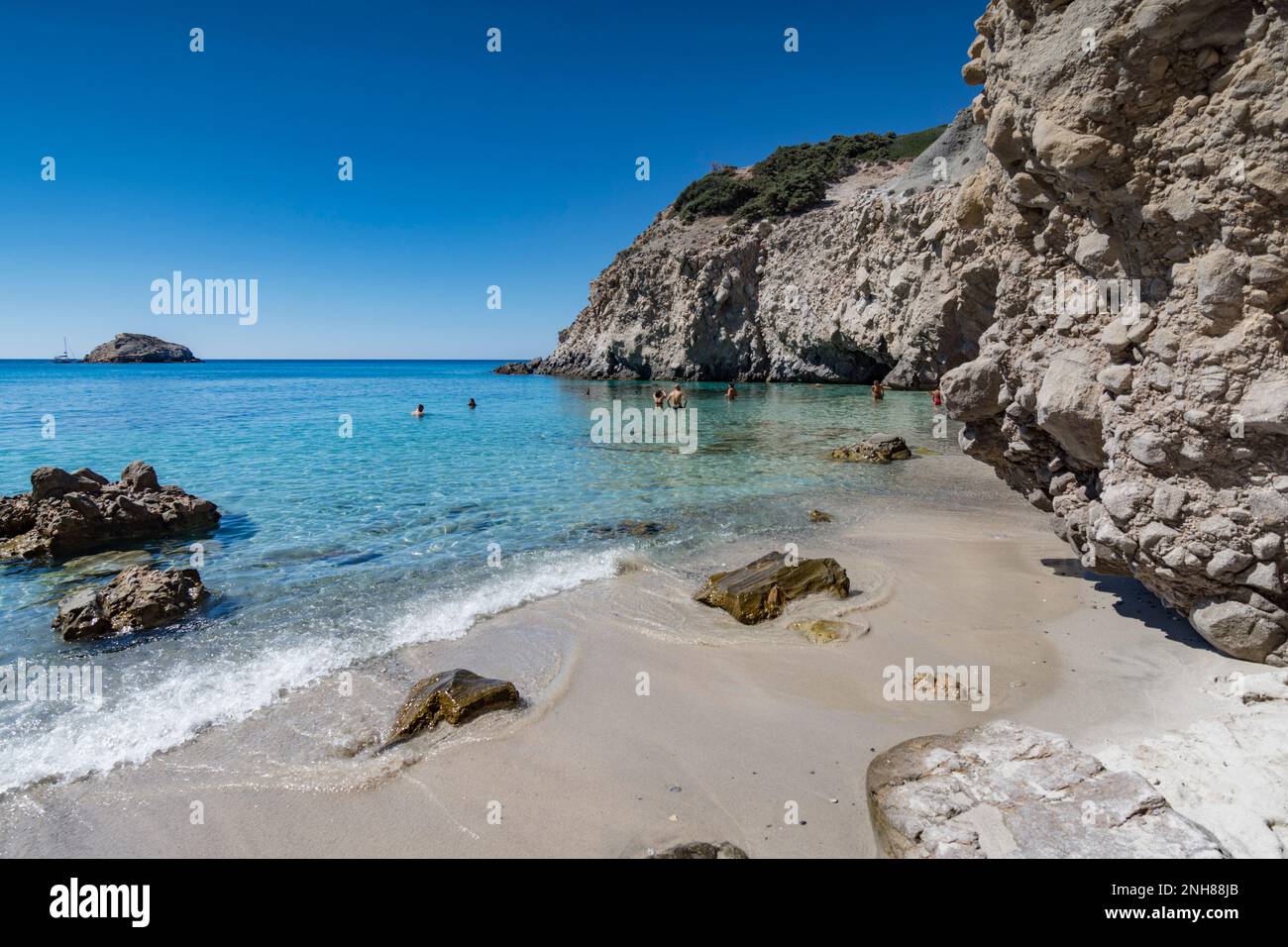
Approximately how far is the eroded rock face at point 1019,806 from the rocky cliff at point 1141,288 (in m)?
2.31

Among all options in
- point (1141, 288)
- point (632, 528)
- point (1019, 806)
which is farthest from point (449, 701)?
point (1141, 288)

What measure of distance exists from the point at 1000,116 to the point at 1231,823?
611 centimetres

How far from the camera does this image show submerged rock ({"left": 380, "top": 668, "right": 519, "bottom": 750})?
5219 mm

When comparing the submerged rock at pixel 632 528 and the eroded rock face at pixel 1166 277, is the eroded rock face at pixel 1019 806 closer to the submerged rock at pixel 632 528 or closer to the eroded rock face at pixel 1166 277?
the eroded rock face at pixel 1166 277

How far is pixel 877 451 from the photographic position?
727 inches

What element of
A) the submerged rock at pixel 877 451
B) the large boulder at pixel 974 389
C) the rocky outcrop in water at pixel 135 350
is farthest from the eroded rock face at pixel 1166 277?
the rocky outcrop in water at pixel 135 350

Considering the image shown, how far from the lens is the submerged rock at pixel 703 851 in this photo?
3508 millimetres

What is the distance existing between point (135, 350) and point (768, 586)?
203 m

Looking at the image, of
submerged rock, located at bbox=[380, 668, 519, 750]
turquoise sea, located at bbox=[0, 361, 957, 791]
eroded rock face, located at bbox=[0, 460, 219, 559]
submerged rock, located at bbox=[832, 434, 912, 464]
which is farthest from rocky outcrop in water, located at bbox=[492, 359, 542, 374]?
submerged rock, located at bbox=[380, 668, 519, 750]

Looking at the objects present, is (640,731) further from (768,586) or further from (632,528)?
(632,528)

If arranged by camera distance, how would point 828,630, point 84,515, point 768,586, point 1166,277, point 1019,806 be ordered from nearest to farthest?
point 1019,806
point 1166,277
point 828,630
point 768,586
point 84,515

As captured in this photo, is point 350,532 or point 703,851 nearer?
point 703,851
